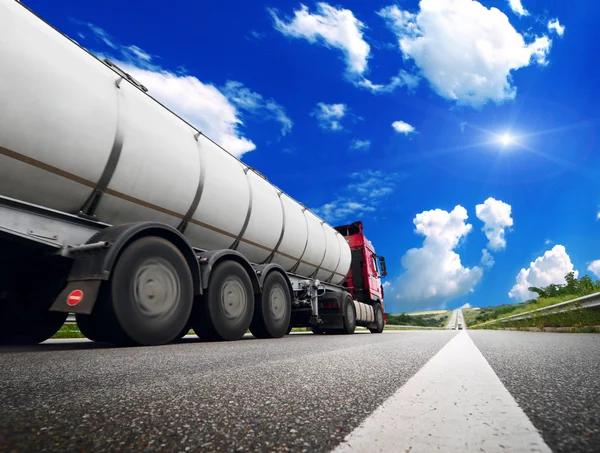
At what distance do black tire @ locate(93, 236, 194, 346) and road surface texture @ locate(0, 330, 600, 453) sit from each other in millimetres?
1708

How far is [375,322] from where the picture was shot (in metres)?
14.1

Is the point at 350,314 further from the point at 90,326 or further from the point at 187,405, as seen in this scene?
the point at 187,405

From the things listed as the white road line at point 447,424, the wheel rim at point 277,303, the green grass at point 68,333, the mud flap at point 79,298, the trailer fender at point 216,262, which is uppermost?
the trailer fender at point 216,262

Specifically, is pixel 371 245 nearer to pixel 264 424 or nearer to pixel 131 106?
pixel 131 106

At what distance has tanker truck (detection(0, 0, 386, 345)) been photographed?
3.79 m

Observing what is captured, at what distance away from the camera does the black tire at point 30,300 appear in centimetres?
473

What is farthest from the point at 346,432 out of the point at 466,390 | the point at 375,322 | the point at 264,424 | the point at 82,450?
the point at 375,322

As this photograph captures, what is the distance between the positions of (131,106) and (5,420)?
4374mm

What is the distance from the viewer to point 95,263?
4.14m

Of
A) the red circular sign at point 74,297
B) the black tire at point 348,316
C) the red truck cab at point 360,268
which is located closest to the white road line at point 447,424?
the red circular sign at point 74,297

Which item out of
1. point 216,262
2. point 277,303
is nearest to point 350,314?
point 277,303

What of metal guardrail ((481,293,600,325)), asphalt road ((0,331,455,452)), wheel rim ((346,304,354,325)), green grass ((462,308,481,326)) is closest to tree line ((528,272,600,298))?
metal guardrail ((481,293,600,325))

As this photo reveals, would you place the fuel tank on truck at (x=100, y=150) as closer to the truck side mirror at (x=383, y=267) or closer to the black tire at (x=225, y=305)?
the black tire at (x=225, y=305)

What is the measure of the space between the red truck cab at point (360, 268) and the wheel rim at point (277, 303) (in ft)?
19.7
